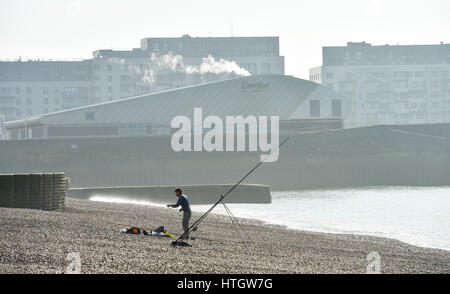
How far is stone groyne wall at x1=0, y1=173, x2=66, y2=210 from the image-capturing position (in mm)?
28641

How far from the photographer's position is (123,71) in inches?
6693

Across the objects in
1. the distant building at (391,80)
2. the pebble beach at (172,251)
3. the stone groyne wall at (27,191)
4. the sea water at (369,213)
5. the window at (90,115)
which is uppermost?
the distant building at (391,80)

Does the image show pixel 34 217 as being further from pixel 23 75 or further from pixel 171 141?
pixel 23 75

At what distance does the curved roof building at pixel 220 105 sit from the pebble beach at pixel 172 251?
80.9m

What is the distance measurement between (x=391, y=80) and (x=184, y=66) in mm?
44054

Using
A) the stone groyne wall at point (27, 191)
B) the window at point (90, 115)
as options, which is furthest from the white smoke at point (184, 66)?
the stone groyne wall at point (27, 191)

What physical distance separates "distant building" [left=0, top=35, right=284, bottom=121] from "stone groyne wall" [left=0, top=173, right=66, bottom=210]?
13937cm

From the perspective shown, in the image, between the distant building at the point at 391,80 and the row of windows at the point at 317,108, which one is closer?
the row of windows at the point at 317,108

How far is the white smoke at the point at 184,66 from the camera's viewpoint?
166125 mm

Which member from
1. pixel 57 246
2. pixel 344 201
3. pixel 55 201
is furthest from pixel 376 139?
pixel 57 246

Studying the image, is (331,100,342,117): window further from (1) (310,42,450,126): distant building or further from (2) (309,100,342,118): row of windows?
(1) (310,42,450,126): distant building

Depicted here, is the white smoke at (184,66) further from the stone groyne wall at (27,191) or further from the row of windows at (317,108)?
the stone groyne wall at (27,191)

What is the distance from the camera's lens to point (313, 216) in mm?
49156
